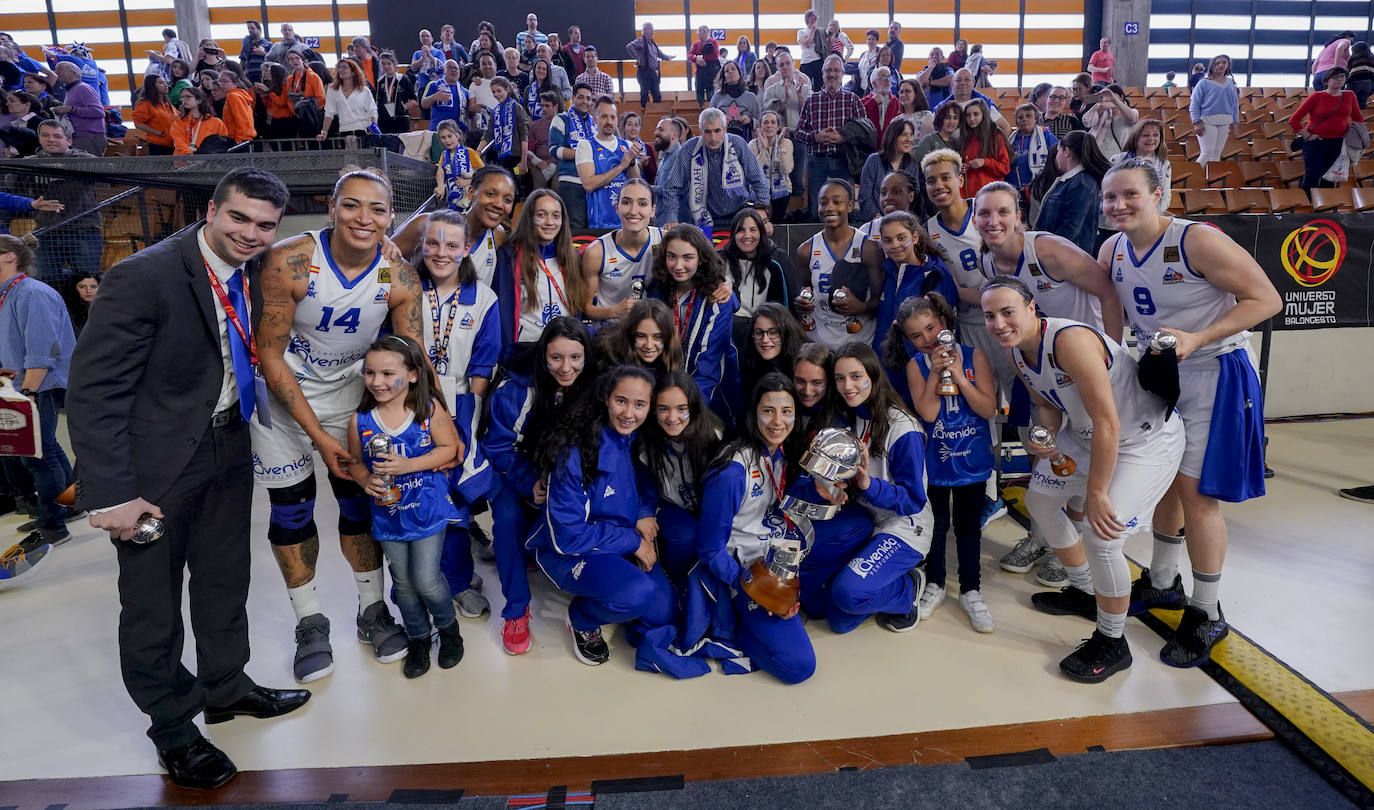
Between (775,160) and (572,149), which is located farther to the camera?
(775,160)

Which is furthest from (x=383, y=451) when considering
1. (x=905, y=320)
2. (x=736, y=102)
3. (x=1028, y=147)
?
(x=736, y=102)

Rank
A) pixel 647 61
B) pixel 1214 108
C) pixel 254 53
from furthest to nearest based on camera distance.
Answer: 1. pixel 647 61
2. pixel 254 53
3. pixel 1214 108

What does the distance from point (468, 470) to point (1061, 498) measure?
239cm

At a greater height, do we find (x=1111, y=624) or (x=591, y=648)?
(x=1111, y=624)

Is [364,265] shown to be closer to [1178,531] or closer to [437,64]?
[1178,531]

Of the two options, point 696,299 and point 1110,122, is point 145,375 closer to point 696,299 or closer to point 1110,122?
point 696,299

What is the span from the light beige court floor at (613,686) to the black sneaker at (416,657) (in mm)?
41

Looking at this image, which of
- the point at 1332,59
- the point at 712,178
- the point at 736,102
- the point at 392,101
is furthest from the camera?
the point at 1332,59

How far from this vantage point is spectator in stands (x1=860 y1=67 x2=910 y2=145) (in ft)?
25.1

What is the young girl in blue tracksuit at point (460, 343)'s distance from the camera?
3.24m

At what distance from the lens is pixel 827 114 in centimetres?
685

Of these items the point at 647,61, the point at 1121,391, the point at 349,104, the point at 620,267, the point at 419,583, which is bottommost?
the point at 419,583

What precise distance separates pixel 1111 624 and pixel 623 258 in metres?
2.67

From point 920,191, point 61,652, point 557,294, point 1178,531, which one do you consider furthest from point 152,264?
point 920,191
